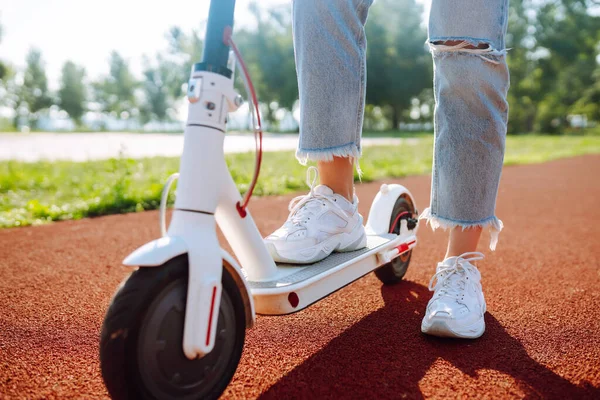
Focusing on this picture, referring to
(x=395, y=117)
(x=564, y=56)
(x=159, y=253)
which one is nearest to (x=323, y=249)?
(x=159, y=253)

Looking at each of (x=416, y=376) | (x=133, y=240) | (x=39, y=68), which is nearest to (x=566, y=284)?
(x=416, y=376)

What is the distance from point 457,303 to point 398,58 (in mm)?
41326

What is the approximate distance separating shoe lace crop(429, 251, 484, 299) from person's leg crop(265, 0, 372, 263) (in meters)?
0.32

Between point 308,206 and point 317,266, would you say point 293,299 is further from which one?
point 308,206

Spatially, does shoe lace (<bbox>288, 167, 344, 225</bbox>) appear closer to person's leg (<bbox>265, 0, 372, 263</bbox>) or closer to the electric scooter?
person's leg (<bbox>265, 0, 372, 263</bbox>)

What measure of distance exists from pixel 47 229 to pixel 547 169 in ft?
24.1

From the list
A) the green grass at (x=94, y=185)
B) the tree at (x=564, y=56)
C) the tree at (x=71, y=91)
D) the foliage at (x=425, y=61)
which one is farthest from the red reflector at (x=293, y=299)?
the tree at (x=71, y=91)

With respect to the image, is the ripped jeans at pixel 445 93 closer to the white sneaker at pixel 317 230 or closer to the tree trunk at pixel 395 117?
the white sneaker at pixel 317 230

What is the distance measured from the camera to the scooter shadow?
48.1 inches

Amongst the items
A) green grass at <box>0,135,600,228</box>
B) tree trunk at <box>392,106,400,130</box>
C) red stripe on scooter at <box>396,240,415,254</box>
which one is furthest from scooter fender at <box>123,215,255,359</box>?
tree trunk at <box>392,106,400,130</box>

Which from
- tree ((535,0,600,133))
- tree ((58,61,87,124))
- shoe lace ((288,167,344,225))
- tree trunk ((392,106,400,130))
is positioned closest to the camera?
shoe lace ((288,167,344,225))

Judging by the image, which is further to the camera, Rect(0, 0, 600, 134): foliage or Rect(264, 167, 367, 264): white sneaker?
Rect(0, 0, 600, 134): foliage

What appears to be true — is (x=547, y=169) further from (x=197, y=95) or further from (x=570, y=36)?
(x=570, y=36)

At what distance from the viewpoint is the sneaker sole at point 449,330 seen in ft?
4.89
